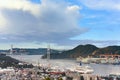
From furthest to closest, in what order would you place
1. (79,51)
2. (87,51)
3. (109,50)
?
(79,51) < (87,51) < (109,50)

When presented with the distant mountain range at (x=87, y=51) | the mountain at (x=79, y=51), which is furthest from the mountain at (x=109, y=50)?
the mountain at (x=79, y=51)

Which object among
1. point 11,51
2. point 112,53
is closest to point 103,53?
point 112,53

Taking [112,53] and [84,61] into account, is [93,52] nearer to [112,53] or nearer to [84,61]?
[112,53]

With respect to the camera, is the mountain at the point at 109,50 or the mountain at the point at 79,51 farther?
the mountain at the point at 79,51

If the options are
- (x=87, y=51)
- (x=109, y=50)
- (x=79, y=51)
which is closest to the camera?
(x=109, y=50)

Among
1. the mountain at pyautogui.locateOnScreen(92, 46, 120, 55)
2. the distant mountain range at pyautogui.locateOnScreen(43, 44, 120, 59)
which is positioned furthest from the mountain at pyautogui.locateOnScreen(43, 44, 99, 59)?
the mountain at pyautogui.locateOnScreen(92, 46, 120, 55)

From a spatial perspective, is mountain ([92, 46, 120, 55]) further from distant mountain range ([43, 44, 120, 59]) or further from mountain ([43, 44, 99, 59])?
mountain ([43, 44, 99, 59])

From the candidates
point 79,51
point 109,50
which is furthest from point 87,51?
point 109,50

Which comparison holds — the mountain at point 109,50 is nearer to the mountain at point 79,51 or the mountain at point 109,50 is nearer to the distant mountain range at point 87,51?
the distant mountain range at point 87,51

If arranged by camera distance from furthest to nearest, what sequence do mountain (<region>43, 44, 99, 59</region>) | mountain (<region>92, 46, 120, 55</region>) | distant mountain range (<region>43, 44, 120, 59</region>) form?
mountain (<region>43, 44, 99, 59</region>), distant mountain range (<region>43, 44, 120, 59</region>), mountain (<region>92, 46, 120, 55</region>)

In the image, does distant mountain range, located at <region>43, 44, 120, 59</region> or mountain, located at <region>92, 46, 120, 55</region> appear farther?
distant mountain range, located at <region>43, 44, 120, 59</region>

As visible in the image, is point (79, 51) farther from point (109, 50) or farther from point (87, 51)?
point (109, 50)
